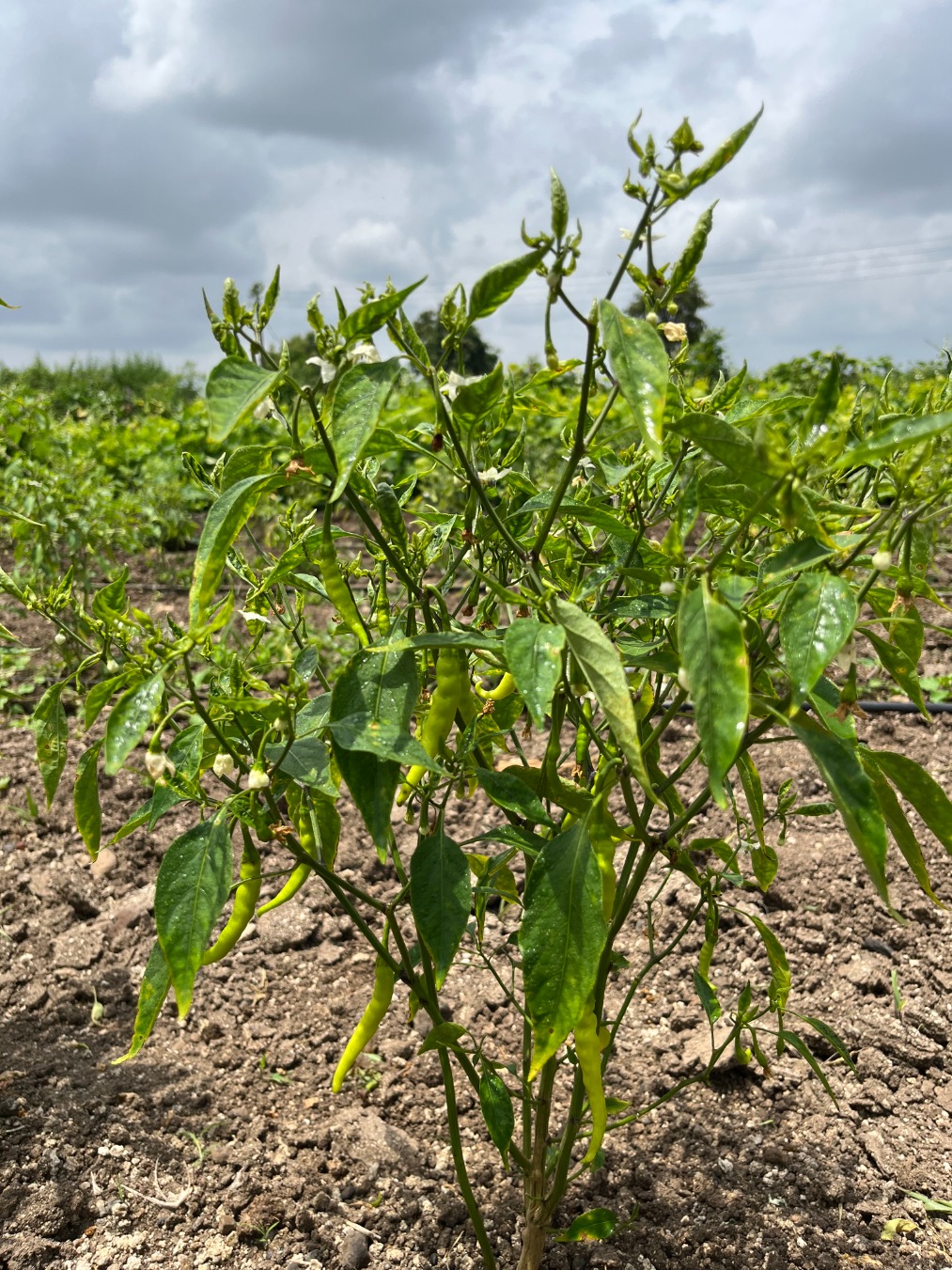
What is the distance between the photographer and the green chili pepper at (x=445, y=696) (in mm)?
1114

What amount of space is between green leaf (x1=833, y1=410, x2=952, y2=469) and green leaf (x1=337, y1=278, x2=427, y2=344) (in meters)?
0.38

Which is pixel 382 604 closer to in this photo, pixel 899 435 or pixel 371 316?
pixel 371 316

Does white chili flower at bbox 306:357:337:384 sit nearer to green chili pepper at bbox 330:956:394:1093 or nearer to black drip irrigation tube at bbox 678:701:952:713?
green chili pepper at bbox 330:956:394:1093

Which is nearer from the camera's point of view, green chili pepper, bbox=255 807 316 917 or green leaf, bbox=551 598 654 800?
green leaf, bbox=551 598 654 800

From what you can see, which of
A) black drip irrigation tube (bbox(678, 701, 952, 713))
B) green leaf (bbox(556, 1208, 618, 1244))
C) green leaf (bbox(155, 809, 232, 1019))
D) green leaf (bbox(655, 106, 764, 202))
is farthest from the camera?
black drip irrigation tube (bbox(678, 701, 952, 713))

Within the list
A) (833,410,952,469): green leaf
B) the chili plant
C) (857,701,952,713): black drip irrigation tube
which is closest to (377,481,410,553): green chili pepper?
the chili plant

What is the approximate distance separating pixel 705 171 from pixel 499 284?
20 centimetres

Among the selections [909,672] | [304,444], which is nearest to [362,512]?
[304,444]

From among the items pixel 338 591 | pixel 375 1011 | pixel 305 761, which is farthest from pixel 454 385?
pixel 375 1011

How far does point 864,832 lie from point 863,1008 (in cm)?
161

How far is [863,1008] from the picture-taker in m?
2.21

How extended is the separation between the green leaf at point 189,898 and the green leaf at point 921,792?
2.11 ft

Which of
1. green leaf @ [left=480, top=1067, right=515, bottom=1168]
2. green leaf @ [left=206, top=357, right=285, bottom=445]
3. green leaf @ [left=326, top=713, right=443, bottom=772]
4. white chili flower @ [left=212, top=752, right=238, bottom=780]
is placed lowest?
green leaf @ [left=480, top=1067, right=515, bottom=1168]

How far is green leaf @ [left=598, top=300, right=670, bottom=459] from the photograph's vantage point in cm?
81
